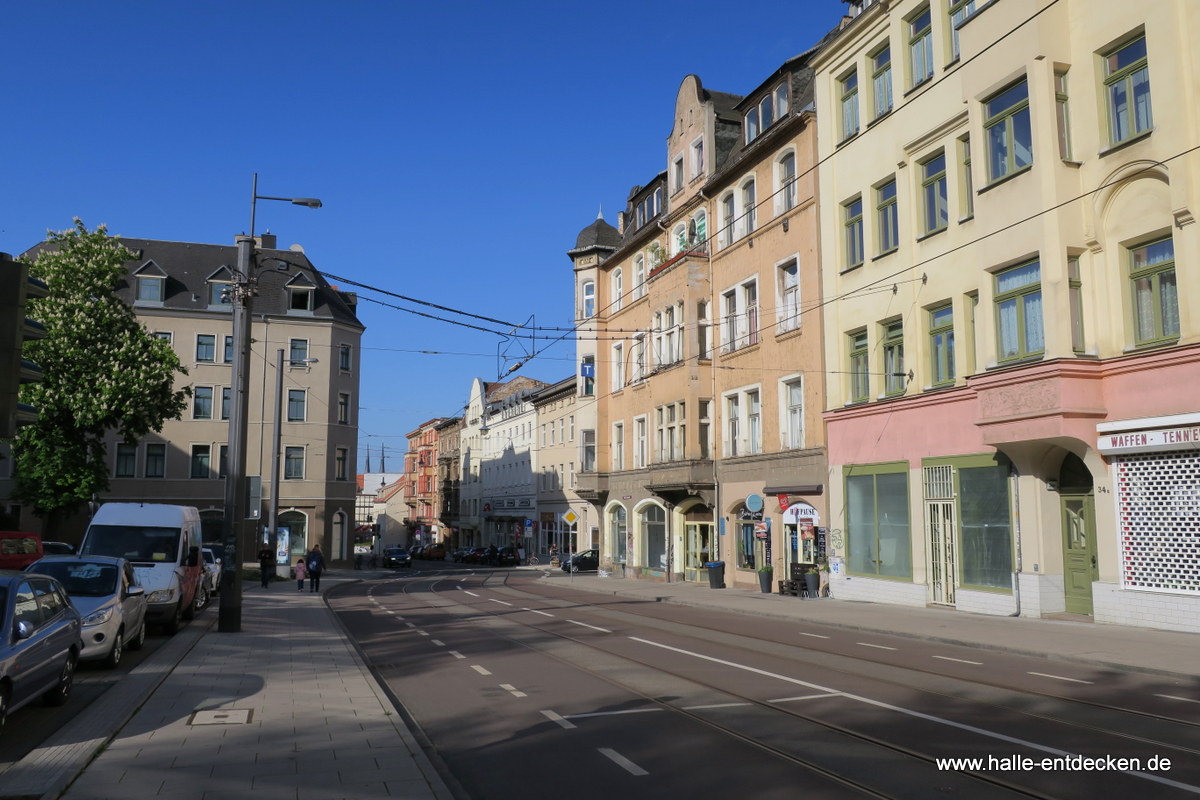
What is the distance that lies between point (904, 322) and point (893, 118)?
5463 mm

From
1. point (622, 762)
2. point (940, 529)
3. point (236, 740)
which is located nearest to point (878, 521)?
point (940, 529)

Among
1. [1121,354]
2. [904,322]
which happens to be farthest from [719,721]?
[904,322]

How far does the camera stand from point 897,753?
25.8 ft

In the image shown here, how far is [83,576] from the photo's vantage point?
46.0ft

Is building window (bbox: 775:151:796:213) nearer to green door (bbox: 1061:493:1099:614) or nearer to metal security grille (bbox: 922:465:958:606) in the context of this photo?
metal security grille (bbox: 922:465:958:606)

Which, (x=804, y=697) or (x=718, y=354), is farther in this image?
(x=718, y=354)

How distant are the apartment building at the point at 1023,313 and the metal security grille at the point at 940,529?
6cm

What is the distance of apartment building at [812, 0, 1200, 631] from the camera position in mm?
17078

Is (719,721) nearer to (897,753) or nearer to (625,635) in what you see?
(897,753)

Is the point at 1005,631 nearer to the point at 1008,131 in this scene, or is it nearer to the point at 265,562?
the point at 1008,131

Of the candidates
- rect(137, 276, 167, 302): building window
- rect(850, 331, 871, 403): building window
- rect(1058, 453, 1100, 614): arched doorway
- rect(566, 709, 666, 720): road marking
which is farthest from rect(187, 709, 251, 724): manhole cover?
rect(137, 276, 167, 302): building window

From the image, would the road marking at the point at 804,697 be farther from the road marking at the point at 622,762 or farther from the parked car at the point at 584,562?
the parked car at the point at 584,562

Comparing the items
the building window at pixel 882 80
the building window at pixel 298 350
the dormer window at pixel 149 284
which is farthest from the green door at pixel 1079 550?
the dormer window at pixel 149 284

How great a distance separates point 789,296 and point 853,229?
3.62 metres
